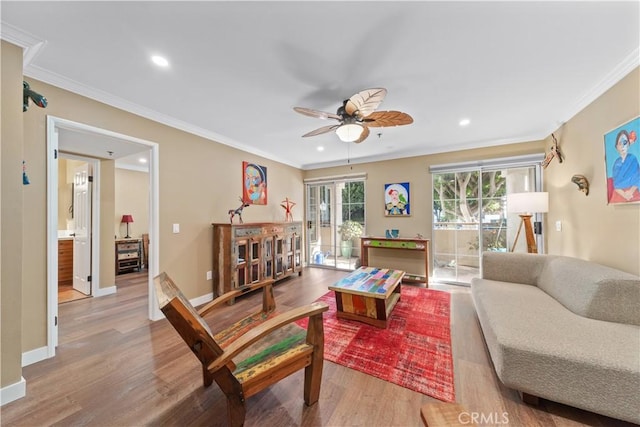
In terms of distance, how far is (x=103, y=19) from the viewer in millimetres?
1444

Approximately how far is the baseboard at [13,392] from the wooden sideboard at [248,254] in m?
1.80

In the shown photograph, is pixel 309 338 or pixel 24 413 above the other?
pixel 309 338

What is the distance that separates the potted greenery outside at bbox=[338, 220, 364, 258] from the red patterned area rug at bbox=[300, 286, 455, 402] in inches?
86.8

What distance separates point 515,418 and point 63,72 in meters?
4.19

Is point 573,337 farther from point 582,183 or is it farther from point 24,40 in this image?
point 24,40

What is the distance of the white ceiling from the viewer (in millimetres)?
1403

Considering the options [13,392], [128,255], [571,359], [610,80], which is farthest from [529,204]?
[128,255]

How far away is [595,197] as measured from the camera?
7.63ft

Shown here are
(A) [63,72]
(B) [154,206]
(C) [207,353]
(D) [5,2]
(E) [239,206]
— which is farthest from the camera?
(E) [239,206]

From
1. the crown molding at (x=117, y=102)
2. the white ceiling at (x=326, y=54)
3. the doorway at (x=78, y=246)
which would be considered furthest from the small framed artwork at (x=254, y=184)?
the doorway at (x=78, y=246)

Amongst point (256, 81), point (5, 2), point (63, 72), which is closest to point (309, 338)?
point (256, 81)

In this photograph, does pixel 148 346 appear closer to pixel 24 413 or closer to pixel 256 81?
pixel 24 413

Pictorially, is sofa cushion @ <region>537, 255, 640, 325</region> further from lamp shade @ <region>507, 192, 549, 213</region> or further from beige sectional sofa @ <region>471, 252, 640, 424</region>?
lamp shade @ <region>507, 192, 549, 213</region>

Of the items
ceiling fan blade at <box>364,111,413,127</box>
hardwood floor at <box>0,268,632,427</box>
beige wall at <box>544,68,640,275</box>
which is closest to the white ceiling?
beige wall at <box>544,68,640,275</box>
